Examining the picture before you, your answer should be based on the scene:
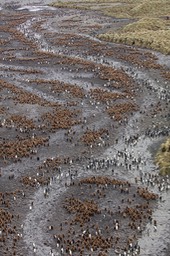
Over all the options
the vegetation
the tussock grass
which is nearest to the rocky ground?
the tussock grass

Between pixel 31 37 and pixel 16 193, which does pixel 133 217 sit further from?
pixel 31 37

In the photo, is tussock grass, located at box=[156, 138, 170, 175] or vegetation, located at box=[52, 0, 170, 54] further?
vegetation, located at box=[52, 0, 170, 54]

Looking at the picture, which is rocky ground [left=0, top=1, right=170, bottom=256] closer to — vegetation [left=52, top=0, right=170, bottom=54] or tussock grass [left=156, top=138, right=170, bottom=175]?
tussock grass [left=156, top=138, right=170, bottom=175]

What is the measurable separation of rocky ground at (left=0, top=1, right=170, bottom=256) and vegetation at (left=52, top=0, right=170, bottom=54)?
453cm

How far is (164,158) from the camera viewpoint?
147 ft

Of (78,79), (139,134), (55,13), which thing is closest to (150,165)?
(139,134)

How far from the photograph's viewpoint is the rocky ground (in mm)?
33625

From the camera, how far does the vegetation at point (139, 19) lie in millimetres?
91938

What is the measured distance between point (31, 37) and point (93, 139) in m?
57.6

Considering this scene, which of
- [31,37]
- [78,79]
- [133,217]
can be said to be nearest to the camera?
[133,217]

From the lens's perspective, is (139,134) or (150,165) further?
(139,134)

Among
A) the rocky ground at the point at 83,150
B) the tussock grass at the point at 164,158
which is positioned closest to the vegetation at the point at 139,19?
the rocky ground at the point at 83,150

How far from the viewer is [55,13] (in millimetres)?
133000

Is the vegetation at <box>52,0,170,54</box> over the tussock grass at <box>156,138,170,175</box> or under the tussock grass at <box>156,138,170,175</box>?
under
